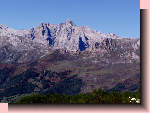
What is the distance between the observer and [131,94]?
186 inches

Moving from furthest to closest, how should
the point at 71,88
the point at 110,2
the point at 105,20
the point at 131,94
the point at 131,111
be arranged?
the point at 71,88 → the point at 105,20 → the point at 110,2 → the point at 131,94 → the point at 131,111

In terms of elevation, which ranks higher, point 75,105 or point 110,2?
point 110,2

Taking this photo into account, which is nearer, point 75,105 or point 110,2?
point 75,105

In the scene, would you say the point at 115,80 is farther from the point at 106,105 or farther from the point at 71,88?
the point at 106,105

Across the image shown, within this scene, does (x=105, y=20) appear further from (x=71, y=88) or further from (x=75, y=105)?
(x=71, y=88)

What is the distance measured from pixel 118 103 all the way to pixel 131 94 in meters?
0.39

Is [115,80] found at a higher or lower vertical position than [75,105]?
lower

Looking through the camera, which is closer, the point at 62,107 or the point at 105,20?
the point at 62,107

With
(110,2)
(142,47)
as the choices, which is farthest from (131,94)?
(110,2)

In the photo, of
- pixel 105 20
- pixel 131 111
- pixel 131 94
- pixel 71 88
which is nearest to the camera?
pixel 131 111

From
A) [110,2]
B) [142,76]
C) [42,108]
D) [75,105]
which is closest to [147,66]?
[142,76]

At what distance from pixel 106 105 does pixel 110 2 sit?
288 inches

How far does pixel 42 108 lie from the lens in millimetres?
4438

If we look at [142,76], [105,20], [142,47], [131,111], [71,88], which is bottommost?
[71,88]
